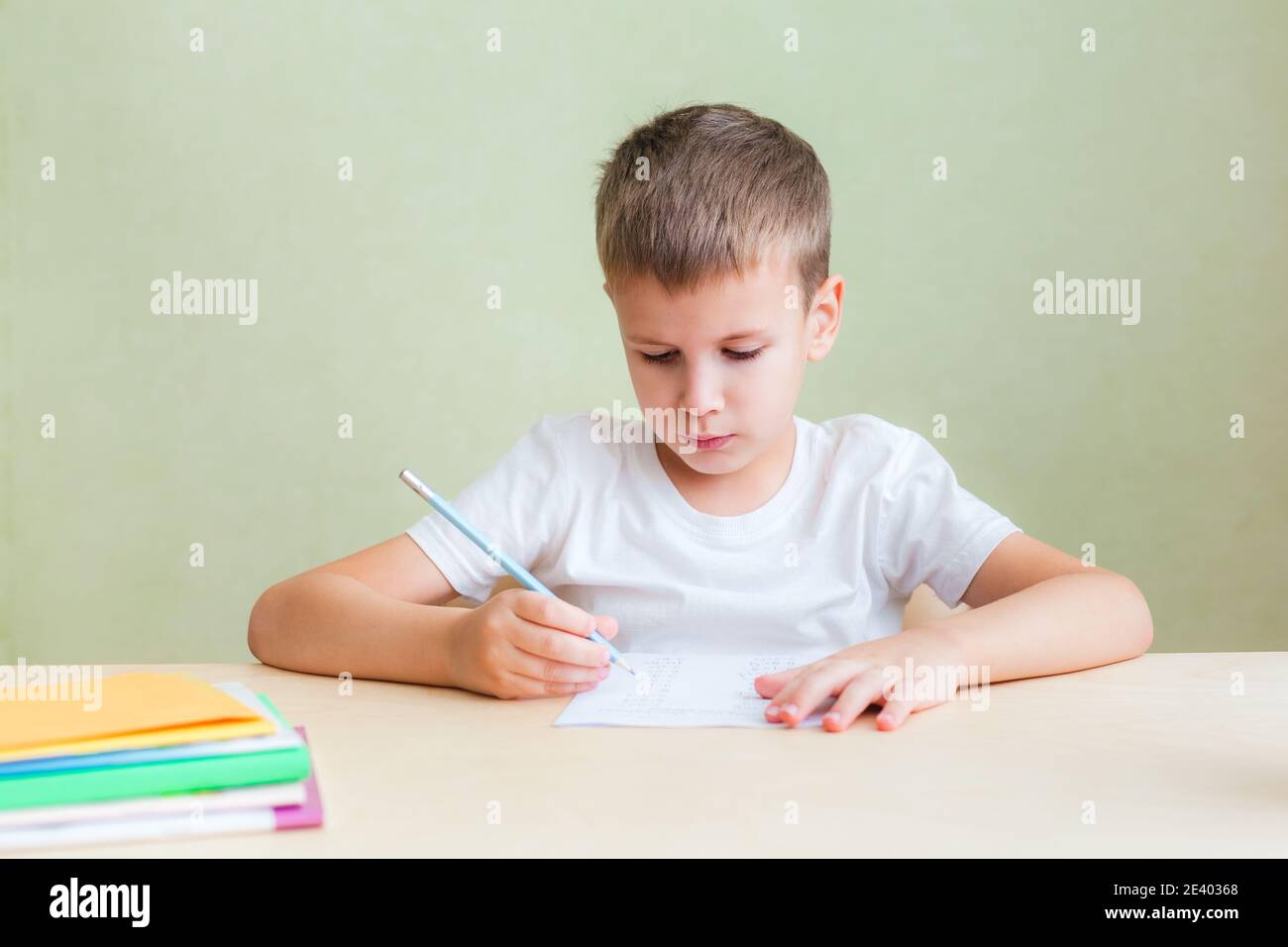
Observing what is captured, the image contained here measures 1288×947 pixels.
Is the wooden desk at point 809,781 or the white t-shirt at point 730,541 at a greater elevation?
the white t-shirt at point 730,541

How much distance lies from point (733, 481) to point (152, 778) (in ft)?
2.78

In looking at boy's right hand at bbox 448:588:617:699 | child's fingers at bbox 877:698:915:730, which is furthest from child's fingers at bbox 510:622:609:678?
child's fingers at bbox 877:698:915:730

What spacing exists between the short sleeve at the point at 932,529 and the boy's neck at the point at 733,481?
13 cm

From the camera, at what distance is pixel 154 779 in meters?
0.69

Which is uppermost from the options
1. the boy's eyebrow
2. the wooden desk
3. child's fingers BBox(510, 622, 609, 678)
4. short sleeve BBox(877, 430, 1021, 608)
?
the boy's eyebrow

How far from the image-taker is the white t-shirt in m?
1.34

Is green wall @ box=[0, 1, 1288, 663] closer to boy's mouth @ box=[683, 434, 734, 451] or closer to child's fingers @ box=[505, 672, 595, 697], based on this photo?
boy's mouth @ box=[683, 434, 734, 451]

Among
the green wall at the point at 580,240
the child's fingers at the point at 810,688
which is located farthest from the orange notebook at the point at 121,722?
the green wall at the point at 580,240

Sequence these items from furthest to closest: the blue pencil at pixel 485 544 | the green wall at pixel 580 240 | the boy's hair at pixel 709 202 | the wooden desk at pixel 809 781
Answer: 1. the green wall at pixel 580 240
2. the boy's hair at pixel 709 202
3. the blue pencil at pixel 485 544
4. the wooden desk at pixel 809 781

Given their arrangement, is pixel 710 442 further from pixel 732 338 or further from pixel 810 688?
pixel 810 688

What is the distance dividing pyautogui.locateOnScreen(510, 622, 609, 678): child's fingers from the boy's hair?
0.41 metres

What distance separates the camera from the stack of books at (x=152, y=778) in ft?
2.19

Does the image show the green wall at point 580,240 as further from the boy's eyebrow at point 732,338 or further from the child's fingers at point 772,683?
the child's fingers at point 772,683
